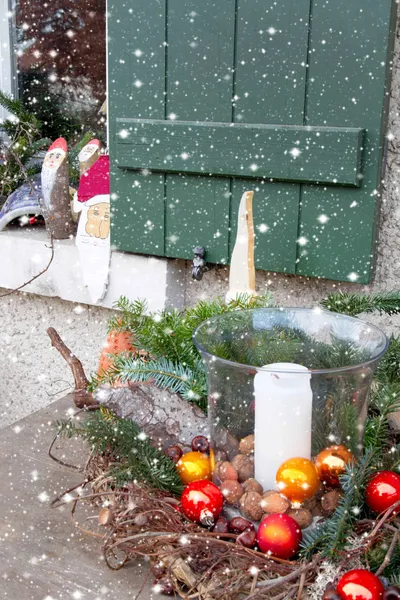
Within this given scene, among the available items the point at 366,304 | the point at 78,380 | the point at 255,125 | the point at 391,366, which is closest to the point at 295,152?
the point at 255,125

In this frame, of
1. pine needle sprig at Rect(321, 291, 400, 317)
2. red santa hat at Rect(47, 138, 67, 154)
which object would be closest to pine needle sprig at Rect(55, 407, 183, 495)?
pine needle sprig at Rect(321, 291, 400, 317)

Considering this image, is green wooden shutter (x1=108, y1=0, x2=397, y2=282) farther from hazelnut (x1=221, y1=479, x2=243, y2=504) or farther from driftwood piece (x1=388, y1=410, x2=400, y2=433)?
hazelnut (x1=221, y1=479, x2=243, y2=504)

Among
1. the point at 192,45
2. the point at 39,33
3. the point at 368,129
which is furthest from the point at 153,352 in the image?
the point at 39,33

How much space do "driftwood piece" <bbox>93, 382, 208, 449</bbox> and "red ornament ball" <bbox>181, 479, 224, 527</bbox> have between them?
5.7 inches

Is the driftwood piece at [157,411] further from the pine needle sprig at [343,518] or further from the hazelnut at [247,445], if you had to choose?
the pine needle sprig at [343,518]

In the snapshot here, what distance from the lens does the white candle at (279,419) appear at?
0.78 meters

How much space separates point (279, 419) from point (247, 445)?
7cm

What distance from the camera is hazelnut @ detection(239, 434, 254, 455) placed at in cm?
84

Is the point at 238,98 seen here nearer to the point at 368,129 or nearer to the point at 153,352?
the point at 368,129

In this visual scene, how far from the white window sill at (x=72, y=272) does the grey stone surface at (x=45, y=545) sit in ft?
1.73

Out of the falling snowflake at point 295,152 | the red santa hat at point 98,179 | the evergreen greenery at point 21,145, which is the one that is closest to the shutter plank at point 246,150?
the falling snowflake at point 295,152

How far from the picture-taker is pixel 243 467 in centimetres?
85

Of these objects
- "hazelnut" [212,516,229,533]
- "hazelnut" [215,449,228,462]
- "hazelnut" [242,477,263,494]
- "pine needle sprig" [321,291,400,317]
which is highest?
"pine needle sprig" [321,291,400,317]

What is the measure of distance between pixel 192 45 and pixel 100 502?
91 centimetres
